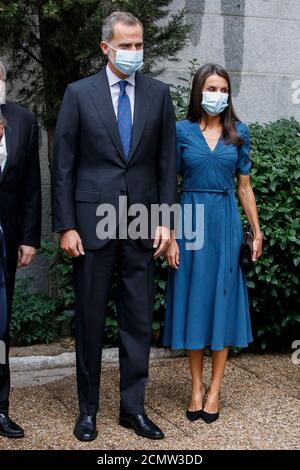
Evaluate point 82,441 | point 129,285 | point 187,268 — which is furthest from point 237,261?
point 82,441

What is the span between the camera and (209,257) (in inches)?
171

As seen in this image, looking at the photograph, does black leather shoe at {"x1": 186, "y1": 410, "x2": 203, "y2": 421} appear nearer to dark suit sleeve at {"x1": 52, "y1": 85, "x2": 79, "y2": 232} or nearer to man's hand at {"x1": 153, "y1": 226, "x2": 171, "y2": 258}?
man's hand at {"x1": 153, "y1": 226, "x2": 171, "y2": 258}

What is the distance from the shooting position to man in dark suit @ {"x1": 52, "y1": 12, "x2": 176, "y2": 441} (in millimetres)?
4012

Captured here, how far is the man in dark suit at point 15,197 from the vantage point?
3.96 m

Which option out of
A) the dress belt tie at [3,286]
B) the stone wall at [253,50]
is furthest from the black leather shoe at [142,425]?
the stone wall at [253,50]

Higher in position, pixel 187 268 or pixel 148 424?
pixel 187 268

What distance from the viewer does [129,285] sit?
4164mm

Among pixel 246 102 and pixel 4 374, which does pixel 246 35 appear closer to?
pixel 246 102

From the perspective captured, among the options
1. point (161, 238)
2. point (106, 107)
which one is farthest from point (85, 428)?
point (106, 107)

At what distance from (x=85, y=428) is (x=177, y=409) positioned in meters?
0.70

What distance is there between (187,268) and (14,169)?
1.10 m

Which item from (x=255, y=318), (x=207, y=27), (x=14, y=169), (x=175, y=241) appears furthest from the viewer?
(x=207, y=27)

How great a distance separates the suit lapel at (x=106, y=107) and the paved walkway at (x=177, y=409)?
147cm

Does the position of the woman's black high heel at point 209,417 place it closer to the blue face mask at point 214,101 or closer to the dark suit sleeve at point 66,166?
the dark suit sleeve at point 66,166
